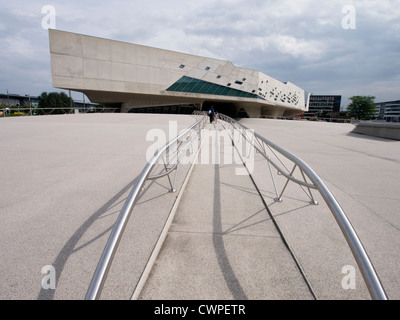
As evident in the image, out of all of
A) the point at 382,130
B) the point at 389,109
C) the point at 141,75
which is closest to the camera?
the point at 382,130

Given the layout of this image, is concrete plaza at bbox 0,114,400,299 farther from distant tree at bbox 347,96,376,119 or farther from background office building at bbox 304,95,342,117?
background office building at bbox 304,95,342,117

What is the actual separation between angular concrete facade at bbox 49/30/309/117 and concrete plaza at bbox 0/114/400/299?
96.8 ft

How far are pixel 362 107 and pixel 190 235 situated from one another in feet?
263

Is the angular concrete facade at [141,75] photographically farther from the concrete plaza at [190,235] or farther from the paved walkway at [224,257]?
the paved walkway at [224,257]

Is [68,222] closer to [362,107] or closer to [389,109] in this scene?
[362,107]

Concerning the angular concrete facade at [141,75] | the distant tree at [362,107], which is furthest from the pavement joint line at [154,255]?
the distant tree at [362,107]

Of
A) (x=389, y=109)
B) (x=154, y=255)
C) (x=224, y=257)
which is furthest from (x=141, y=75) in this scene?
(x=389, y=109)

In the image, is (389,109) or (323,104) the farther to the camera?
(389,109)

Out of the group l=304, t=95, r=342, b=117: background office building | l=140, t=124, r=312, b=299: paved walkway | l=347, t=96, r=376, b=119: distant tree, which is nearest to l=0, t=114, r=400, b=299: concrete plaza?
l=140, t=124, r=312, b=299: paved walkway

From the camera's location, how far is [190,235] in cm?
242

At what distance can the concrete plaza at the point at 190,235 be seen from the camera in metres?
1.72

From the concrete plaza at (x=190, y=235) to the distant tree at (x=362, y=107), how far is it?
75.3 metres

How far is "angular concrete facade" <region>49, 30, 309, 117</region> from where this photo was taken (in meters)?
27.4
